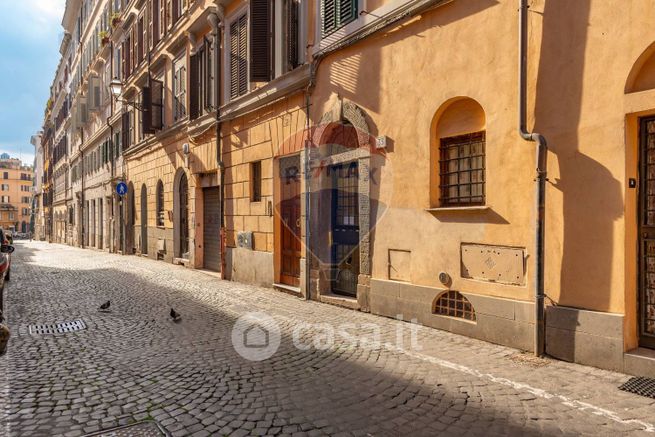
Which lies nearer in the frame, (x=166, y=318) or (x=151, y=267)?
(x=166, y=318)

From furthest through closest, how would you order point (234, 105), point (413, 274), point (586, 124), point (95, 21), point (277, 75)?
point (95, 21) < point (234, 105) < point (277, 75) < point (413, 274) < point (586, 124)

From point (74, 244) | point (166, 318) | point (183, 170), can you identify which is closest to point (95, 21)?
point (74, 244)

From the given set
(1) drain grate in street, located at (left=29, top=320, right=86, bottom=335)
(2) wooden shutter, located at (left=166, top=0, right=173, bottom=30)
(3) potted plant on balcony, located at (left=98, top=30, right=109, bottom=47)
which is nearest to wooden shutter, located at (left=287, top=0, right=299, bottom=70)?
(1) drain grate in street, located at (left=29, top=320, right=86, bottom=335)

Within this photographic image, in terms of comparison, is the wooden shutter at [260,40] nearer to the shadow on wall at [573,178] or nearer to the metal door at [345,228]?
the metal door at [345,228]

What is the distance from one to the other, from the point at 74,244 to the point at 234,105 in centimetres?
3055

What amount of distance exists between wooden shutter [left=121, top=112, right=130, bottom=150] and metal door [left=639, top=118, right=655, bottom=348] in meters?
21.6

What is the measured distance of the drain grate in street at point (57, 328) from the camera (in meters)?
6.29

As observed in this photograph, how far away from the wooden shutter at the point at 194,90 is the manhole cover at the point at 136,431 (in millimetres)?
11873

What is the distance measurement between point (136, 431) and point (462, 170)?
519 centimetres

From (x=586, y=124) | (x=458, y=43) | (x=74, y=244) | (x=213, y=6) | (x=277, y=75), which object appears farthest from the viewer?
(x=74, y=244)

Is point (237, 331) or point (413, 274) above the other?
point (413, 274)

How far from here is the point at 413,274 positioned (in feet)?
22.5

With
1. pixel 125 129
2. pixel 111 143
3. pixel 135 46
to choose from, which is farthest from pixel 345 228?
pixel 111 143

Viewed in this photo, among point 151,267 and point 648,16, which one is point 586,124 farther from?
point 151,267
